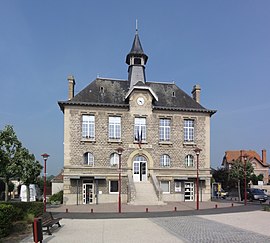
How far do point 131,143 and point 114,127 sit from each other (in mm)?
2218

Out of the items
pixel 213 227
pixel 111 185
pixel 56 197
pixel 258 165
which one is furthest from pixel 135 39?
pixel 258 165

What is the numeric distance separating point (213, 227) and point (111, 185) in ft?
54.9

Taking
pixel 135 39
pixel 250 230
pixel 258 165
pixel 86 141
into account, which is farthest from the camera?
pixel 258 165

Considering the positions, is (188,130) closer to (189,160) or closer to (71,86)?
(189,160)

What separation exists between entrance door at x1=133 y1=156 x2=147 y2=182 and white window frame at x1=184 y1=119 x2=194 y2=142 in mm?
4843

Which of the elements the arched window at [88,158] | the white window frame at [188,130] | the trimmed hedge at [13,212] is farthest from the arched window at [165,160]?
the trimmed hedge at [13,212]

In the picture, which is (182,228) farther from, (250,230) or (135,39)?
(135,39)

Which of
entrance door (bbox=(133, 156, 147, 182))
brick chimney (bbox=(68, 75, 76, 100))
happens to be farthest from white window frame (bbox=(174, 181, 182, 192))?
brick chimney (bbox=(68, 75, 76, 100))

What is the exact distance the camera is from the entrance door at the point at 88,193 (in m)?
28.5

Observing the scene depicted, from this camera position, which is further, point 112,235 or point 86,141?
point 86,141

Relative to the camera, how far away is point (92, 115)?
2969 cm

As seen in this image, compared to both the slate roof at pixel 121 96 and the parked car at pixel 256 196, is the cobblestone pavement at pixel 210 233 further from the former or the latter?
the parked car at pixel 256 196

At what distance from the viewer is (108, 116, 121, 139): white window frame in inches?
1177

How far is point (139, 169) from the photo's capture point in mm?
29906
